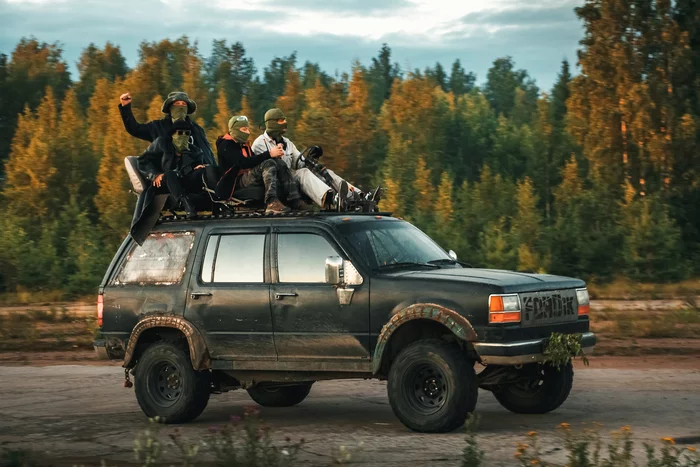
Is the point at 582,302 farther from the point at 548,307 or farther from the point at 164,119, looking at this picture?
the point at 164,119

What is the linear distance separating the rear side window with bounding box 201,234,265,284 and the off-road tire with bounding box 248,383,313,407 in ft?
6.37

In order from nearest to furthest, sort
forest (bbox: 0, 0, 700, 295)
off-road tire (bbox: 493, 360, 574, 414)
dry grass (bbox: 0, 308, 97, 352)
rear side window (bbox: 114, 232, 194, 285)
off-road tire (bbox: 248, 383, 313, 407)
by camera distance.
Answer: off-road tire (bbox: 493, 360, 574, 414) → rear side window (bbox: 114, 232, 194, 285) → off-road tire (bbox: 248, 383, 313, 407) → dry grass (bbox: 0, 308, 97, 352) → forest (bbox: 0, 0, 700, 295)

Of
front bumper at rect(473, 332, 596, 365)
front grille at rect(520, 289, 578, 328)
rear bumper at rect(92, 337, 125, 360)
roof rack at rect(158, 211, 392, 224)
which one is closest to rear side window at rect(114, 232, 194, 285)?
roof rack at rect(158, 211, 392, 224)

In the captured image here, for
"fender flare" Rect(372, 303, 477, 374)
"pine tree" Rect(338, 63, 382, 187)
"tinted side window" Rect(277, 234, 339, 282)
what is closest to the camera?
"fender flare" Rect(372, 303, 477, 374)

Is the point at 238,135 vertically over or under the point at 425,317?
over

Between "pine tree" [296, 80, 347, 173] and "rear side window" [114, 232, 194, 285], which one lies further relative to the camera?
"pine tree" [296, 80, 347, 173]

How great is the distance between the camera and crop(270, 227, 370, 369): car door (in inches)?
378

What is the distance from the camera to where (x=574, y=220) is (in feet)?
124

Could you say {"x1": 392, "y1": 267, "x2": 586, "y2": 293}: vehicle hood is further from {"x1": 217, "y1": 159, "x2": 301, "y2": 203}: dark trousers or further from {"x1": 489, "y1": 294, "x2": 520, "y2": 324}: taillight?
{"x1": 217, "y1": 159, "x2": 301, "y2": 203}: dark trousers

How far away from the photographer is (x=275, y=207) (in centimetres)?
1047

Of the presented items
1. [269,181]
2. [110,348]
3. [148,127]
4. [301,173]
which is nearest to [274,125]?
[301,173]

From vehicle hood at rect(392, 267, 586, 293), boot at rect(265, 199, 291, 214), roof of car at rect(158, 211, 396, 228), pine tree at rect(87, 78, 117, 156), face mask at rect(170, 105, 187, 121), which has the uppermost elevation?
pine tree at rect(87, 78, 117, 156)

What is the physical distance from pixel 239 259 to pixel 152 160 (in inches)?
73.4

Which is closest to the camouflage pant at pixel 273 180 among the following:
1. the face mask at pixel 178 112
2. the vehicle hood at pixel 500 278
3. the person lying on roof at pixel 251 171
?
the person lying on roof at pixel 251 171
